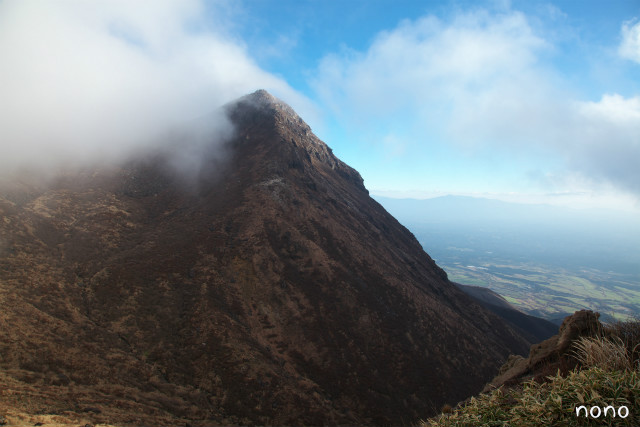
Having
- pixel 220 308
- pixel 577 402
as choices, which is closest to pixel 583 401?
pixel 577 402

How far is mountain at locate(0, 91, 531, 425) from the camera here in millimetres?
25094

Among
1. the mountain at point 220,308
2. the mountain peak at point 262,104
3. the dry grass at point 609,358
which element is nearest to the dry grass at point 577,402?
the dry grass at point 609,358

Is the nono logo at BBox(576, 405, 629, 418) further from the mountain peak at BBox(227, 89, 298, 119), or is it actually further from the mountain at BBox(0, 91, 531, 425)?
the mountain peak at BBox(227, 89, 298, 119)

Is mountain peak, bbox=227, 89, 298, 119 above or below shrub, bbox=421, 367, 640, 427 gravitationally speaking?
above

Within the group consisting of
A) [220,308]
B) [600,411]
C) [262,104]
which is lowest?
[220,308]

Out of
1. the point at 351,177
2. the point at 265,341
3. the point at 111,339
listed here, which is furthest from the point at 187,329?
the point at 351,177

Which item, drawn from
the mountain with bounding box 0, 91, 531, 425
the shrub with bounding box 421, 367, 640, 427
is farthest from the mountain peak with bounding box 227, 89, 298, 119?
the shrub with bounding box 421, 367, 640, 427

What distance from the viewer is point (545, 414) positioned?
18.2 feet

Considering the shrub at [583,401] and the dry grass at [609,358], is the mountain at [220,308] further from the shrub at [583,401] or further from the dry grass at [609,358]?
the dry grass at [609,358]

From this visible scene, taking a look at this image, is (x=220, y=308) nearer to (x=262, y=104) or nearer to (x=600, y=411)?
(x=600, y=411)

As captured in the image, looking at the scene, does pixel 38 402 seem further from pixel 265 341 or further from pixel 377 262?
pixel 377 262

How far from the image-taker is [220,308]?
36469 mm

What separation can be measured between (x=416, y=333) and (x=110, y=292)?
140 ft

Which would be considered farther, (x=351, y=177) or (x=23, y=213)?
(x=351, y=177)
